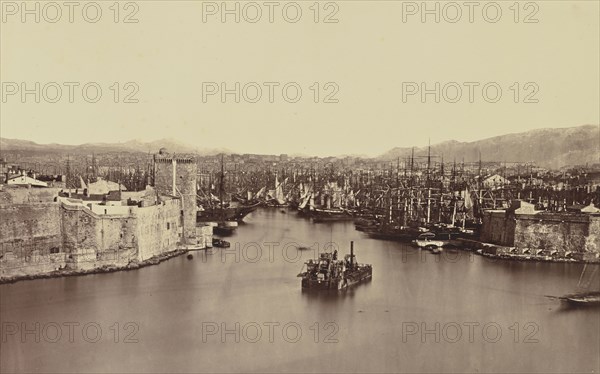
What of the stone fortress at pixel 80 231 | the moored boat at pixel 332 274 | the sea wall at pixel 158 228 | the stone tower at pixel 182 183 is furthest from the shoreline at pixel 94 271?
the moored boat at pixel 332 274

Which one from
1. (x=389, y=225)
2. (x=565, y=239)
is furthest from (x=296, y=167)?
(x=565, y=239)

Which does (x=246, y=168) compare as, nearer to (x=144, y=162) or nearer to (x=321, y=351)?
(x=144, y=162)

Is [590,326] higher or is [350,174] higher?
[350,174]

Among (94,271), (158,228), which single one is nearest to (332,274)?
(158,228)

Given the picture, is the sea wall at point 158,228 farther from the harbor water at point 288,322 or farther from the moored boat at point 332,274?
the moored boat at point 332,274

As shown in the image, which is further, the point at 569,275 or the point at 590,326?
the point at 569,275
